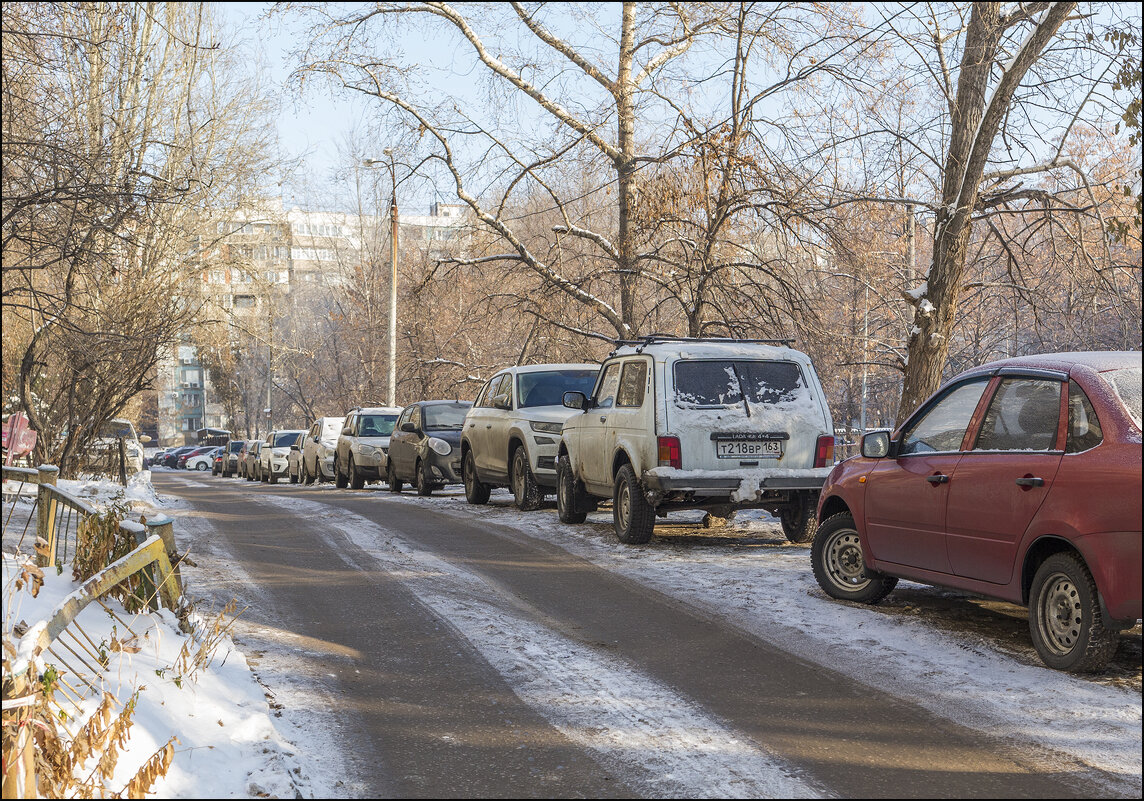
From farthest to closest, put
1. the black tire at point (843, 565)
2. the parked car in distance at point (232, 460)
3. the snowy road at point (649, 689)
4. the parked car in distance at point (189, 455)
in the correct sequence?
the parked car in distance at point (189, 455), the parked car in distance at point (232, 460), the black tire at point (843, 565), the snowy road at point (649, 689)

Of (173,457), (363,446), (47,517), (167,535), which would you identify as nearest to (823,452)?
(167,535)

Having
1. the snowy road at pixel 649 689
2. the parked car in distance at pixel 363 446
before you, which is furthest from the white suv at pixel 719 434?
the parked car in distance at pixel 363 446

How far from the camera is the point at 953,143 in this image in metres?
14.0

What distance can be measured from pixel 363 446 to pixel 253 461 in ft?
59.5

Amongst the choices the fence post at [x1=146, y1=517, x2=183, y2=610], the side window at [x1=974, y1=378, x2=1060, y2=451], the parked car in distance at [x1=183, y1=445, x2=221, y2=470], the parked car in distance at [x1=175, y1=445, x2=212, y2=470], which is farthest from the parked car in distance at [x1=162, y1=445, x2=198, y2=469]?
the side window at [x1=974, y1=378, x2=1060, y2=451]

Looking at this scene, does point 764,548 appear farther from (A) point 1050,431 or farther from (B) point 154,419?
(B) point 154,419

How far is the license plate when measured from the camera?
10898 millimetres

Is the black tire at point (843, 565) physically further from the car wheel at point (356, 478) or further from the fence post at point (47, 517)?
the car wheel at point (356, 478)

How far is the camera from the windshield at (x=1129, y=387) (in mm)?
5723

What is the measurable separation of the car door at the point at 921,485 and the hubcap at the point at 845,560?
0.41 m

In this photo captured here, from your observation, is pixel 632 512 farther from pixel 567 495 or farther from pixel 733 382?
pixel 567 495

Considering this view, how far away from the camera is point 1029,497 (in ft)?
20.0

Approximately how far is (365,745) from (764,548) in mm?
6810

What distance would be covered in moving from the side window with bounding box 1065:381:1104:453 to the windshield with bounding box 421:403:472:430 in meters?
14.9
